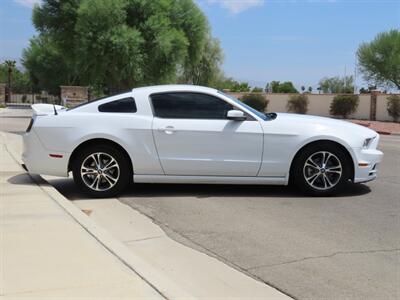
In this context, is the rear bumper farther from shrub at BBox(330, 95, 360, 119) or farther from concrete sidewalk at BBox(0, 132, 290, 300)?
shrub at BBox(330, 95, 360, 119)

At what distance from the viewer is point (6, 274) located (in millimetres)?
4438

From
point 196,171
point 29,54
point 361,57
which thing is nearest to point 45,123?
point 196,171

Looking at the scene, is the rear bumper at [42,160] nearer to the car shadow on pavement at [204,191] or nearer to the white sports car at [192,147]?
the white sports car at [192,147]

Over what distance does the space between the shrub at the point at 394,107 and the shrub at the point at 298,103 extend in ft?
25.2

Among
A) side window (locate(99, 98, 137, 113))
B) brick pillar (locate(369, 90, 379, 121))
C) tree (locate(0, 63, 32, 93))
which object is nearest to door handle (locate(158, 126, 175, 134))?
side window (locate(99, 98, 137, 113))

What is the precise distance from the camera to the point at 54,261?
15.5 ft

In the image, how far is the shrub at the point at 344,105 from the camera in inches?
1567

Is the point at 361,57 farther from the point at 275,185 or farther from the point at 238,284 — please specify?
the point at 238,284

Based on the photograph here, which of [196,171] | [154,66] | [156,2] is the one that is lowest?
[196,171]

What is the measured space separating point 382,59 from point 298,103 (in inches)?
447

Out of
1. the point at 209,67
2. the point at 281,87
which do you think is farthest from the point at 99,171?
the point at 281,87

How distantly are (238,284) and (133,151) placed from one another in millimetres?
3588

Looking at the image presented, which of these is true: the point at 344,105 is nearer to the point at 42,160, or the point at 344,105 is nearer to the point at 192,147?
the point at 192,147

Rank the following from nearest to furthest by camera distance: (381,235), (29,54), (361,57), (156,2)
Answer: (381,235) → (156,2) → (361,57) → (29,54)
